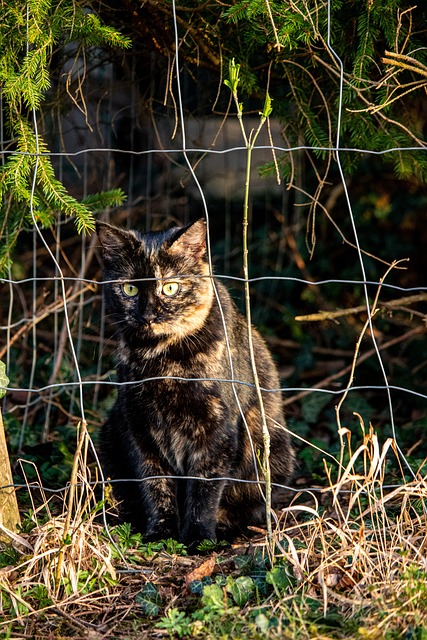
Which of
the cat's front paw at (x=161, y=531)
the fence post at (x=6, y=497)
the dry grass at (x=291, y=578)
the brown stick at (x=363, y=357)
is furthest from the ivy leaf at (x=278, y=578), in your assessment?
the brown stick at (x=363, y=357)

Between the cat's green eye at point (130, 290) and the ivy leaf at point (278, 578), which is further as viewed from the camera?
the cat's green eye at point (130, 290)

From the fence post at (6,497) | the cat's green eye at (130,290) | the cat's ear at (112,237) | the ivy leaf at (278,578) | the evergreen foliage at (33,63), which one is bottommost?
the fence post at (6,497)

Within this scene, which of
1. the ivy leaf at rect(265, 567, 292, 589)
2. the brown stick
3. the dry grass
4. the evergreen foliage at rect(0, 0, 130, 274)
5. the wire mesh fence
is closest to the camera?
the dry grass

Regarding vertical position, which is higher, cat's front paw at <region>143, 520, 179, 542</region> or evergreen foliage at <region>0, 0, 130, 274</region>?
evergreen foliage at <region>0, 0, 130, 274</region>

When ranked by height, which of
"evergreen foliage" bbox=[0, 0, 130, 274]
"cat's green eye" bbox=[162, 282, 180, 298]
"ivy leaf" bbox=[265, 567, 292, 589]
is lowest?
"ivy leaf" bbox=[265, 567, 292, 589]

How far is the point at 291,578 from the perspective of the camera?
2.66 metres

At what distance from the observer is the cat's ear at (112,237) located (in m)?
3.45

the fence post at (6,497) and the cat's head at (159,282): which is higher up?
the cat's head at (159,282)

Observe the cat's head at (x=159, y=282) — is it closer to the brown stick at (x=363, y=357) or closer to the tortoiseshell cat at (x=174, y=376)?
the tortoiseshell cat at (x=174, y=376)

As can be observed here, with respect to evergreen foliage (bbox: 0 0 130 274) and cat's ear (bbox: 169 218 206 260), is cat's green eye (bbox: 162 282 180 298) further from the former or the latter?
evergreen foliage (bbox: 0 0 130 274)

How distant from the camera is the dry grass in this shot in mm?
2393

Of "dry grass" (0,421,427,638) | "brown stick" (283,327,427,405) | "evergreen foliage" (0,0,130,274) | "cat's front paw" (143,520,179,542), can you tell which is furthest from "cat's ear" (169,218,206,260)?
"brown stick" (283,327,427,405)

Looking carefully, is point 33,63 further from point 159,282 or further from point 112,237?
point 159,282

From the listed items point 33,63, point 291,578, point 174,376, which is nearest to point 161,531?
point 174,376
